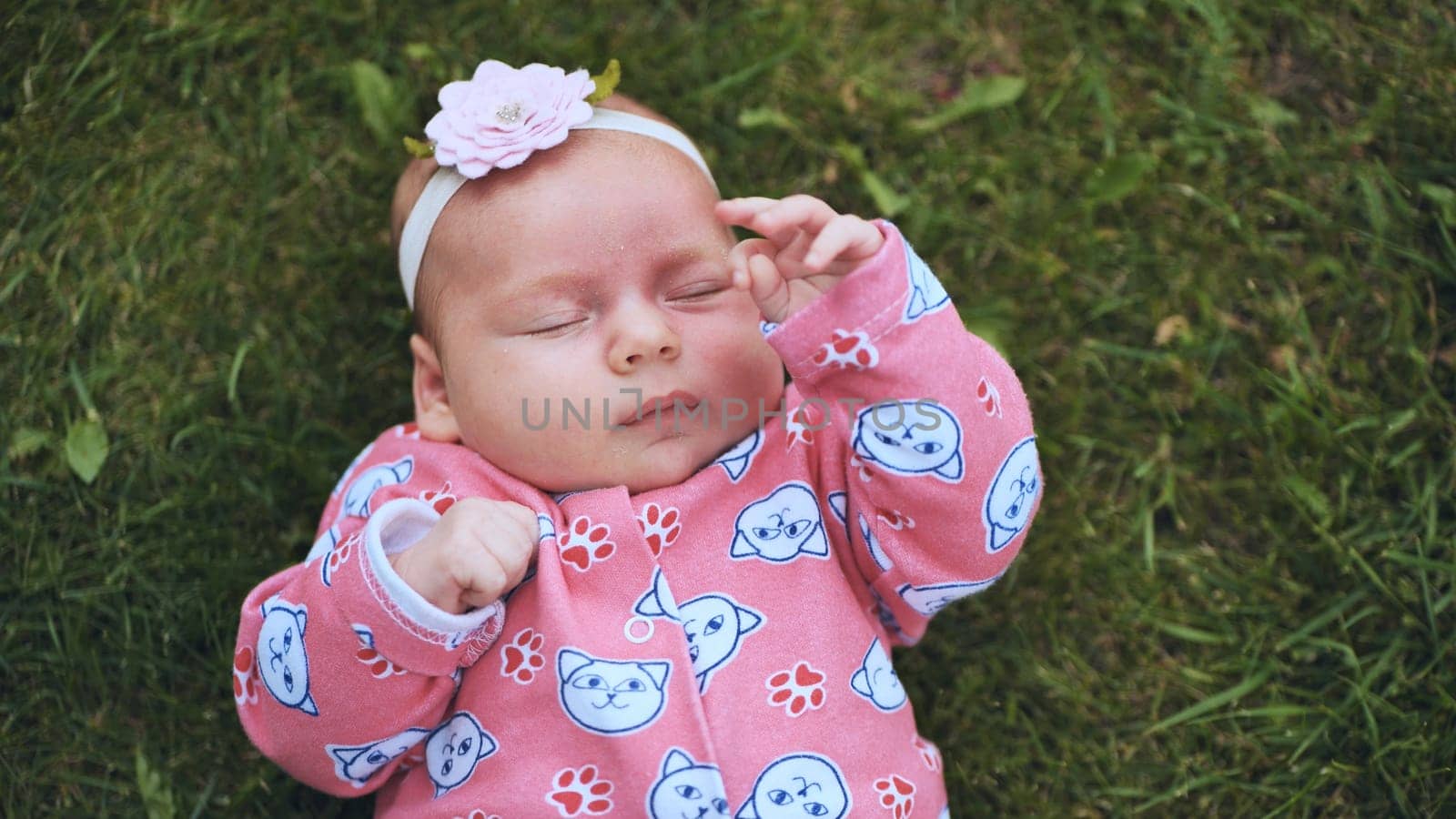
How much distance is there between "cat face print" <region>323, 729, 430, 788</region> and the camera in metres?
2.42

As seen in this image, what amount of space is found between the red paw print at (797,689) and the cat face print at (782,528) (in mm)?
226

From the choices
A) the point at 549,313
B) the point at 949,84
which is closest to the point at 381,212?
the point at 549,313

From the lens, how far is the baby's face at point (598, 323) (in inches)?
93.9

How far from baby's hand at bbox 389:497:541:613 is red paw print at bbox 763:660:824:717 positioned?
0.54 metres

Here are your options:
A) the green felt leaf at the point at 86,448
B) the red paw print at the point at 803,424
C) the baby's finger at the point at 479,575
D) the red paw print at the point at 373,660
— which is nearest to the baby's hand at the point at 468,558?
the baby's finger at the point at 479,575

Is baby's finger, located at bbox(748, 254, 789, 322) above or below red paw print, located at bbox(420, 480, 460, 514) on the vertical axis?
above

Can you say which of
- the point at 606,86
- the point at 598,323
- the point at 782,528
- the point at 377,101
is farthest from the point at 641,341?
the point at 377,101

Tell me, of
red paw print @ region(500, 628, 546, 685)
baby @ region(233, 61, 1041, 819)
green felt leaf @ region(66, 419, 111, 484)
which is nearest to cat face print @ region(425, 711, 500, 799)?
baby @ region(233, 61, 1041, 819)

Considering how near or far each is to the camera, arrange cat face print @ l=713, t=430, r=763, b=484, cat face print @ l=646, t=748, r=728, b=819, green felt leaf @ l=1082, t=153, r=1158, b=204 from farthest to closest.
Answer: green felt leaf @ l=1082, t=153, r=1158, b=204, cat face print @ l=713, t=430, r=763, b=484, cat face print @ l=646, t=748, r=728, b=819

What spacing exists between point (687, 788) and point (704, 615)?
33 centimetres

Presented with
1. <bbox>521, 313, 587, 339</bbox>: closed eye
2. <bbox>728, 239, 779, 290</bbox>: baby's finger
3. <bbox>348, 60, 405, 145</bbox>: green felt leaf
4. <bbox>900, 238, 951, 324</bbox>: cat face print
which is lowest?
<bbox>348, 60, 405, 145</bbox>: green felt leaf

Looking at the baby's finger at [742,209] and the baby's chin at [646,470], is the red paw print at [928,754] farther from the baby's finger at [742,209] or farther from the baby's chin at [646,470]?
the baby's finger at [742,209]

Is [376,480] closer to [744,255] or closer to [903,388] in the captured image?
[744,255]

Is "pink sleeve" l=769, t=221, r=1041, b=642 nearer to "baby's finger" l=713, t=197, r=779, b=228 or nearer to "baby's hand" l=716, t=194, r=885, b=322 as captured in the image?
"baby's hand" l=716, t=194, r=885, b=322
